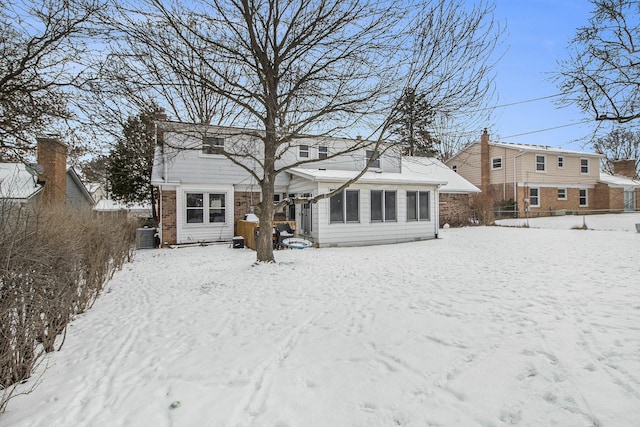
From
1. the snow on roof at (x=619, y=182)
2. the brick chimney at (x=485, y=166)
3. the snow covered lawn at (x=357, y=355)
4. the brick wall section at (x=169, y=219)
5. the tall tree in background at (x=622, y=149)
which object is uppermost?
the tall tree in background at (x=622, y=149)

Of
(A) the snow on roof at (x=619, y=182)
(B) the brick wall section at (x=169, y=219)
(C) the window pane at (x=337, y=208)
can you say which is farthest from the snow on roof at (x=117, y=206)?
(A) the snow on roof at (x=619, y=182)

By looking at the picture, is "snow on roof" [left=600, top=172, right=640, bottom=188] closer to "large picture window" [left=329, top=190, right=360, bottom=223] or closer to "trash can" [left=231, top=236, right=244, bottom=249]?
"large picture window" [left=329, top=190, right=360, bottom=223]

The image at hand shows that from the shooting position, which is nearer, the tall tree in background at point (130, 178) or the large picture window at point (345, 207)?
the large picture window at point (345, 207)

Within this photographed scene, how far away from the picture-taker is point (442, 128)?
7.89 metres

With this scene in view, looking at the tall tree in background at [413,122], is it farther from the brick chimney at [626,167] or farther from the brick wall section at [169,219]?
the brick chimney at [626,167]

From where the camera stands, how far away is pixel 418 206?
49.0 feet

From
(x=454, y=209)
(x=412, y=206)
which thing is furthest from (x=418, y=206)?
(x=454, y=209)

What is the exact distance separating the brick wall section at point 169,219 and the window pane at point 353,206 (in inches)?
296

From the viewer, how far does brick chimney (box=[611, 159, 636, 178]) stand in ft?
97.4

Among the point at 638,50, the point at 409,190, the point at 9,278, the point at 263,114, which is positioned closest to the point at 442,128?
the point at 263,114

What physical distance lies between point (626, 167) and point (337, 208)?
3283 cm

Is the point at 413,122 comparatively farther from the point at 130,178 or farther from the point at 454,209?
the point at 130,178

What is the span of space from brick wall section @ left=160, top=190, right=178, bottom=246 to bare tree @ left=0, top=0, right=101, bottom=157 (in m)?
7.71

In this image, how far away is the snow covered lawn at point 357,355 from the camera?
262 cm
